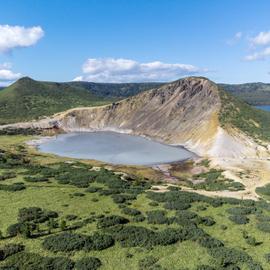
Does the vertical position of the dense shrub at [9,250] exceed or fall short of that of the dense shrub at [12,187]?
it falls short

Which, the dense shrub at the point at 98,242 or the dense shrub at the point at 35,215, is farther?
the dense shrub at the point at 35,215

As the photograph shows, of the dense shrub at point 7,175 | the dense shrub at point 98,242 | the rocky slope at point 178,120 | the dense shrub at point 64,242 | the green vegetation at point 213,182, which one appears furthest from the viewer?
the rocky slope at point 178,120

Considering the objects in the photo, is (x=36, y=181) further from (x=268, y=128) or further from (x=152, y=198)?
(x=268, y=128)

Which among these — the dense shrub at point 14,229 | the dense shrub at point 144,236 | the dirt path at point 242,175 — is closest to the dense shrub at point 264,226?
the dense shrub at point 144,236

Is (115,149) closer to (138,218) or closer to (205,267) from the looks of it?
(138,218)

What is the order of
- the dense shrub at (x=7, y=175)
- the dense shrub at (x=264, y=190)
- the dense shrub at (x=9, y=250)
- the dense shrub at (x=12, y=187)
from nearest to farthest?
the dense shrub at (x=9, y=250), the dense shrub at (x=12, y=187), the dense shrub at (x=7, y=175), the dense shrub at (x=264, y=190)

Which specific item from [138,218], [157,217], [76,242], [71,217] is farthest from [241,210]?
[76,242]

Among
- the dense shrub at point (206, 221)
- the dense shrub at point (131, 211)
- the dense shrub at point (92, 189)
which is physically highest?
the dense shrub at point (92, 189)

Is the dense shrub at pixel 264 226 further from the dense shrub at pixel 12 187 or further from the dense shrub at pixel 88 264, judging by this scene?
the dense shrub at pixel 12 187
